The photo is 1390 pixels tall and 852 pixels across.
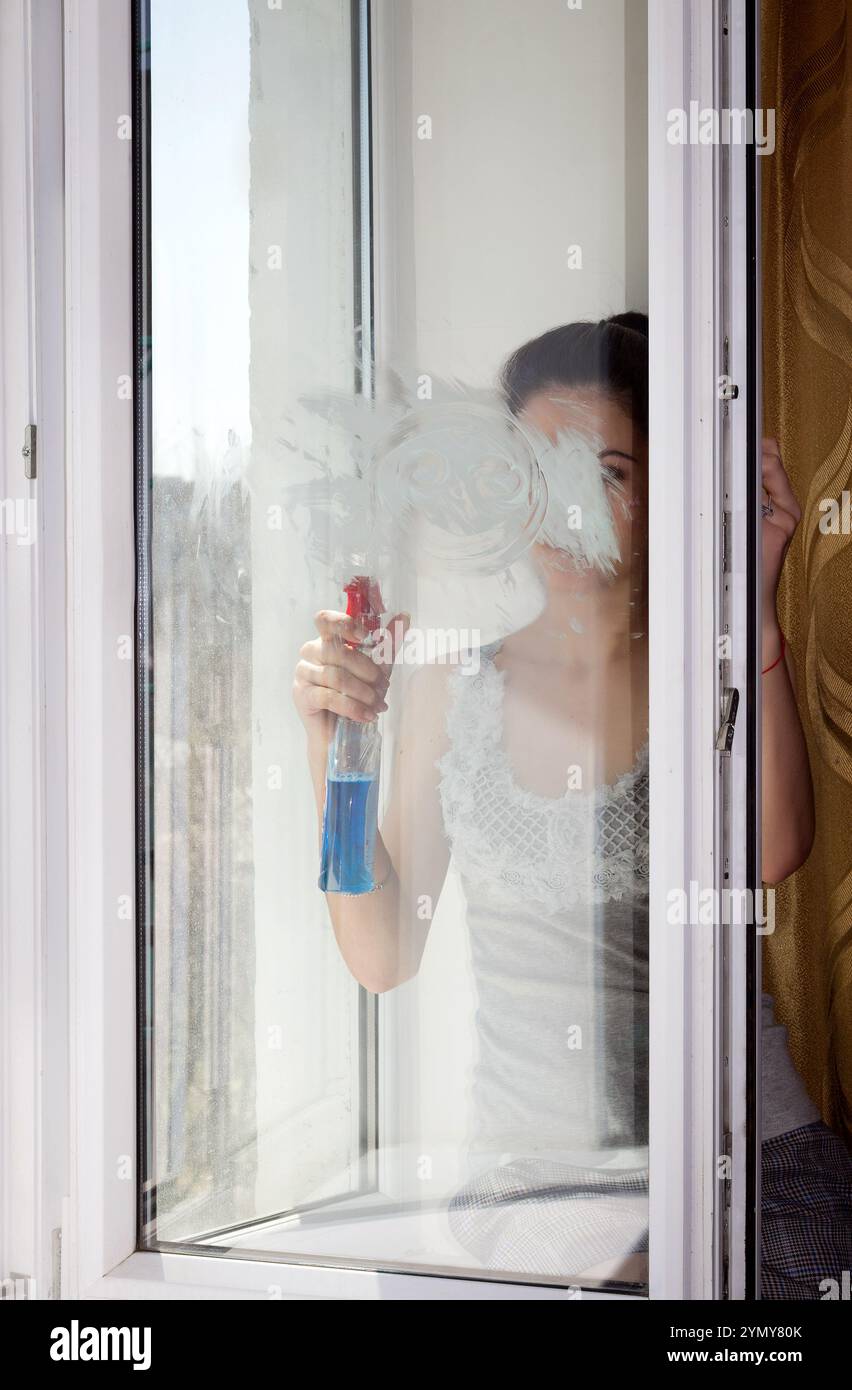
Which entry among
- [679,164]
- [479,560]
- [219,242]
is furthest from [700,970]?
[219,242]

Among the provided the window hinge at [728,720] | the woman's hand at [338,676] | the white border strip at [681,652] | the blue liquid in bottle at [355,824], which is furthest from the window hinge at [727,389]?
the blue liquid in bottle at [355,824]

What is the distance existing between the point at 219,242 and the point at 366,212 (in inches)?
7.1

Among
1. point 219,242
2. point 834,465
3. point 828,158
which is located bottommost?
point 834,465

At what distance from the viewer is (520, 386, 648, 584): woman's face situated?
98 cm

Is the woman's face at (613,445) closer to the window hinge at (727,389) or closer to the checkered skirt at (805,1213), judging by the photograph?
the window hinge at (727,389)

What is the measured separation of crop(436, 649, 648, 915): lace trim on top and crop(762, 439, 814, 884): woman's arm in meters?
0.33

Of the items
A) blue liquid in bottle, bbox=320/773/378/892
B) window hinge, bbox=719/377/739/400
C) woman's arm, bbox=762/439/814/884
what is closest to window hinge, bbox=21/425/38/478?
blue liquid in bottle, bbox=320/773/378/892

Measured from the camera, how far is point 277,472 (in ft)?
3.47

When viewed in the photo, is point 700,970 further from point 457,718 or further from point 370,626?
point 370,626

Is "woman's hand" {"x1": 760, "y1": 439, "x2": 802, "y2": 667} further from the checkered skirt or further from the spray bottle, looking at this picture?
the checkered skirt

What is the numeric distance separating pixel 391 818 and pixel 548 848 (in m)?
0.19

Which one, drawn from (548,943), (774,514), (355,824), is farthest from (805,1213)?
(774,514)

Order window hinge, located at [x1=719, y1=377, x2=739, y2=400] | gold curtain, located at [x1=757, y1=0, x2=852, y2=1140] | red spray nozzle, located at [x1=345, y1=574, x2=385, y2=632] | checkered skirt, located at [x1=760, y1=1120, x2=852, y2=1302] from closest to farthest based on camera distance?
window hinge, located at [x1=719, y1=377, x2=739, y2=400] < red spray nozzle, located at [x1=345, y1=574, x2=385, y2=632] < checkered skirt, located at [x1=760, y1=1120, x2=852, y2=1302] < gold curtain, located at [x1=757, y1=0, x2=852, y2=1140]

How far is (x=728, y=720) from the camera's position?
92 centimetres
